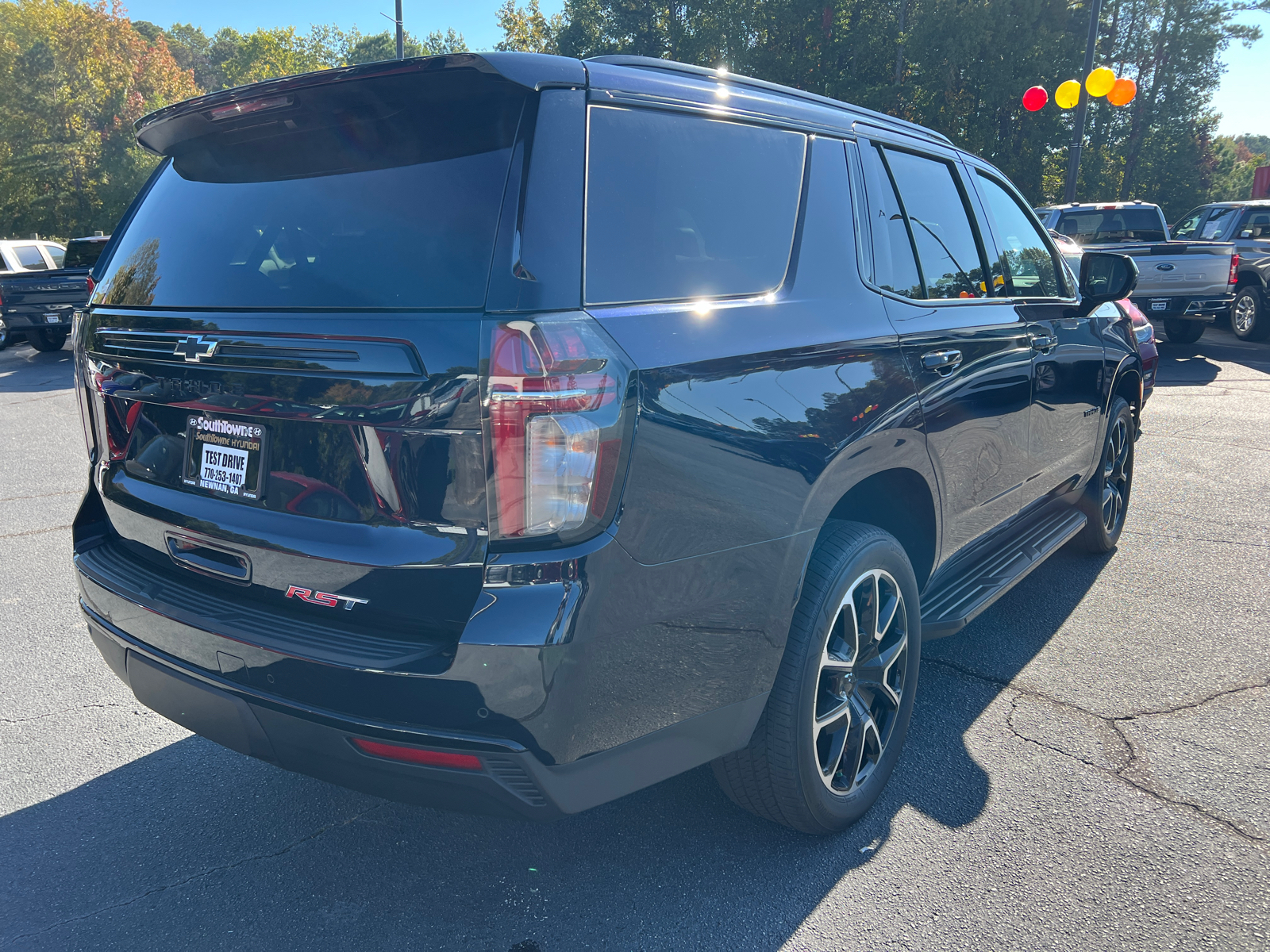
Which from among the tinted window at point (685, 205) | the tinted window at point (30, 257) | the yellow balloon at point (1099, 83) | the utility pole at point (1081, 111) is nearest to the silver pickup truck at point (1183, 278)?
the yellow balloon at point (1099, 83)

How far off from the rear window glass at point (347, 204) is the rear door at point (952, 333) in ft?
4.37

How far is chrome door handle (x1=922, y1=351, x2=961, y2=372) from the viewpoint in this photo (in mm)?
2803

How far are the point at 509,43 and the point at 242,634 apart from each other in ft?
172

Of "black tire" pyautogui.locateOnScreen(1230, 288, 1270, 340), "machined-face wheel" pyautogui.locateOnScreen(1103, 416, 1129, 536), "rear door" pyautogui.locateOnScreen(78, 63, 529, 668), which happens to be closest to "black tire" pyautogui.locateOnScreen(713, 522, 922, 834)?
"rear door" pyautogui.locateOnScreen(78, 63, 529, 668)

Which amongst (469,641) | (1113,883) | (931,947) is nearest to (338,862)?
(469,641)

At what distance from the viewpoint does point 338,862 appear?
249 centimetres

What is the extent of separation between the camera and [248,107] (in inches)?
85.5

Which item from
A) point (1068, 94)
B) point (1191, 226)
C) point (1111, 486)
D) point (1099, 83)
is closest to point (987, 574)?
point (1111, 486)

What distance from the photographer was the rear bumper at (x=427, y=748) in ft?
5.92

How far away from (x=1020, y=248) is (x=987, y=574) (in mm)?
1460

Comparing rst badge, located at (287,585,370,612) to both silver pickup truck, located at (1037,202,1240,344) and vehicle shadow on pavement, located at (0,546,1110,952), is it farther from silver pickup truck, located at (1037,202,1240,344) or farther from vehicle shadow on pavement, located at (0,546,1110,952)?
silver pickup truck, located at (1037,202,1240,344)

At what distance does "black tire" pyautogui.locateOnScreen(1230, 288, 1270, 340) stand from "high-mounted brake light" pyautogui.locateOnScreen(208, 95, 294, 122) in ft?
51.3

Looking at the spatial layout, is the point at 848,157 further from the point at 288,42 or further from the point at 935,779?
the point at 288,42

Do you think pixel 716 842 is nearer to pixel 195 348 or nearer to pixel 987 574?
pixel 987 574
